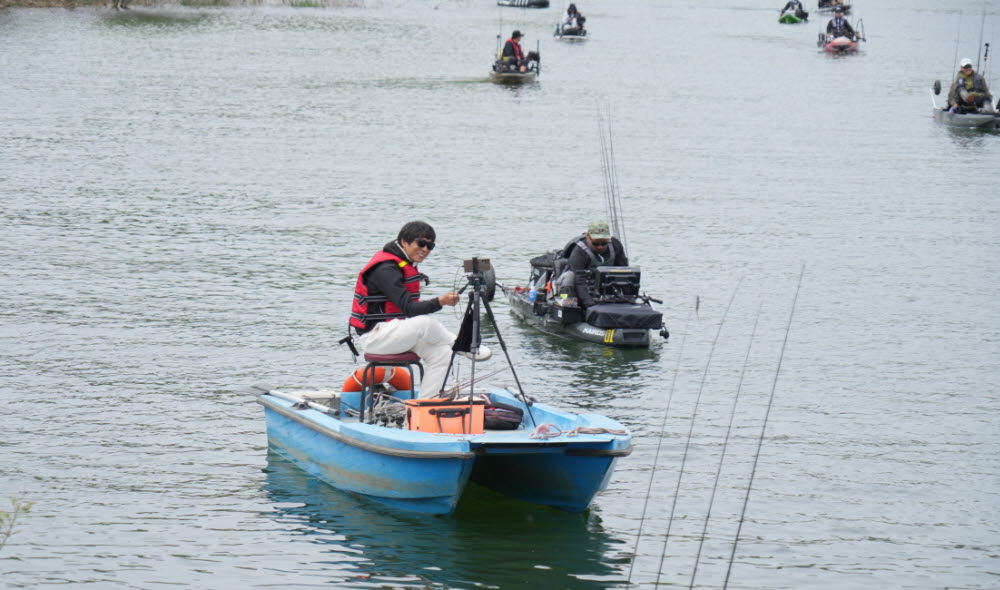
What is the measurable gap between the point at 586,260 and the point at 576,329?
88cm

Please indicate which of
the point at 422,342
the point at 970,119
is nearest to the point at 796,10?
the point at 970,119

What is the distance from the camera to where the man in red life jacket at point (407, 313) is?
10.6m

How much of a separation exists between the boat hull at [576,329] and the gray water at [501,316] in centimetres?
20

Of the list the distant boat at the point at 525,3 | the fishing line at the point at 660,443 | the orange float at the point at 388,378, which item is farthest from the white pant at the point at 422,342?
the distant boat at the point at 525,3

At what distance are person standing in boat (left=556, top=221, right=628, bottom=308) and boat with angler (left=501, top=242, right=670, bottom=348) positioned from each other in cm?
7

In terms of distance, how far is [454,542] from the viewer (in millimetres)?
10133

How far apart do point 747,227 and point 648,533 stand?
50.6 feet

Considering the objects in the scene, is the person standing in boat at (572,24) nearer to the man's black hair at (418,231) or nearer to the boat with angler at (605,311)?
the boat with angler at (605,311)

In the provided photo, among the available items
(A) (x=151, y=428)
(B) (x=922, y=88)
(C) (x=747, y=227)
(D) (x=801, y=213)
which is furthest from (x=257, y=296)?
(B) (x=922, y=88)

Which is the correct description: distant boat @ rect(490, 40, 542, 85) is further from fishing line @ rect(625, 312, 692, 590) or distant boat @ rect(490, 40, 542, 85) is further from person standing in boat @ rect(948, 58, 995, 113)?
fishing line @ rect(625, 312, 692, 590)

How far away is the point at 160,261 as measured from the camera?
20.7m

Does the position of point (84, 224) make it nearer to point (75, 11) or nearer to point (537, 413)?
point (537, 413)

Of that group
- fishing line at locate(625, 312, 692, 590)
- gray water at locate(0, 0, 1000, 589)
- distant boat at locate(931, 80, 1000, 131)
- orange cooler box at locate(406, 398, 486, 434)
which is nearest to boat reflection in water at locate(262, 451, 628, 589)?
gray water at locate(0, 0, 1000, 589)

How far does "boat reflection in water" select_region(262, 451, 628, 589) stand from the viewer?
9.60 m
